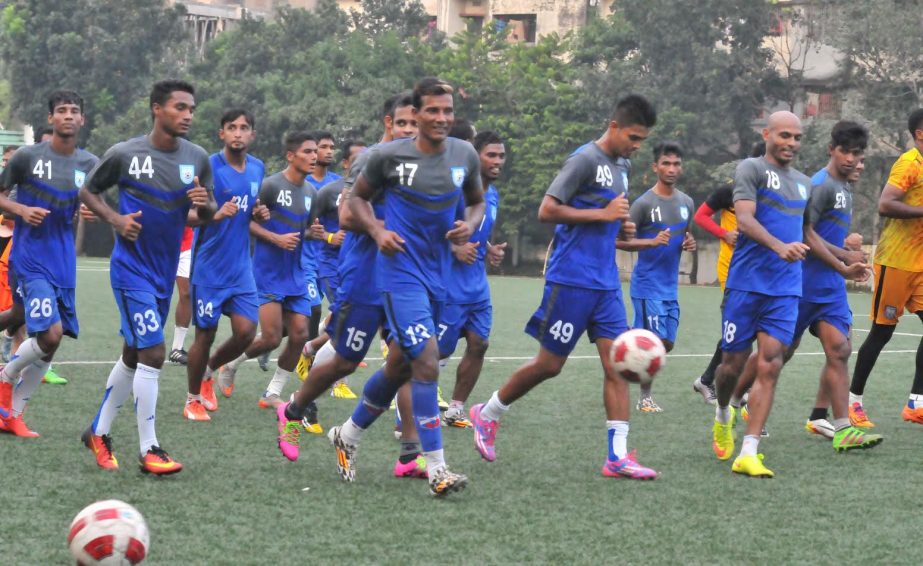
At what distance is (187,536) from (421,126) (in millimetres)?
2520

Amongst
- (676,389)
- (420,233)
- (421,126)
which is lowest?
(676,389)

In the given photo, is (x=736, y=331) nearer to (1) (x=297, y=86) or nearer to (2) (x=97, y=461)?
(2) (x=97, y=461)

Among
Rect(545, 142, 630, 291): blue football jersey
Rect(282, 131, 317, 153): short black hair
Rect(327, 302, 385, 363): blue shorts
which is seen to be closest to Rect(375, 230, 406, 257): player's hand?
Rect(327, 302, 385, 363): blue shorts

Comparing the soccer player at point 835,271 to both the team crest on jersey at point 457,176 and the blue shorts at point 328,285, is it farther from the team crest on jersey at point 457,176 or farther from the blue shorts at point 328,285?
the blue shorts at point 328,285

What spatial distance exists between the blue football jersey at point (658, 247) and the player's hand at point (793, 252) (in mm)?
3955

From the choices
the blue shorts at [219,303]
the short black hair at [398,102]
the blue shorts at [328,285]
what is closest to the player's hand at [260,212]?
the blue shorts at [219,303]

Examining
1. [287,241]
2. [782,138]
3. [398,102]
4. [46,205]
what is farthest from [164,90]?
[782,138]

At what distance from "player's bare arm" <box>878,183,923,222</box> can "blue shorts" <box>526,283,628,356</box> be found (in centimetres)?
289

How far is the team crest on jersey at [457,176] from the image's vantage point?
24.2 feet

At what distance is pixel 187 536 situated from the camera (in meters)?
6.08

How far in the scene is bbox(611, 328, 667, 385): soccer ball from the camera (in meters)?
7.87

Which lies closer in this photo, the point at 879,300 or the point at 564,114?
the point at 879,300

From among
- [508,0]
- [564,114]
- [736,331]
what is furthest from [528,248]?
A: [736,331]

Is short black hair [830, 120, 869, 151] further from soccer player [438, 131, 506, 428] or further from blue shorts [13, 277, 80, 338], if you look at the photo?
blue shorts [13, 277, 80, 338]
